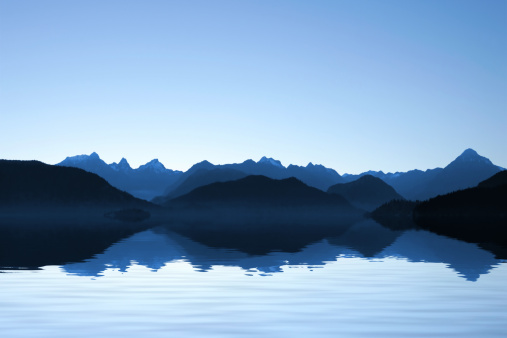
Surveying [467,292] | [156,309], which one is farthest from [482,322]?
[156,309]

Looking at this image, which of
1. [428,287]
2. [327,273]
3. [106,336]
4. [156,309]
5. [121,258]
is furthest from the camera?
[121,258]

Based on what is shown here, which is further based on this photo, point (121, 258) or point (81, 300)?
point (121, 258)

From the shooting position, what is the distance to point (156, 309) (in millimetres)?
35250

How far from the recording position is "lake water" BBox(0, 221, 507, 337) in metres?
30.0

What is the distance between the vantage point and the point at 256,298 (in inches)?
1569

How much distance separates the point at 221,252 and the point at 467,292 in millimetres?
43482

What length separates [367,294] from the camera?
4253cm

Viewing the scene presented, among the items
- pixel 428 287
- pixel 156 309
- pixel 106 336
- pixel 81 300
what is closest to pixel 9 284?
pixel 81 300

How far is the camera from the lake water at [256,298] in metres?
30.0

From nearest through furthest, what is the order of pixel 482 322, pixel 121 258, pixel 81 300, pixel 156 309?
pixel 482 322, pixel 156 309, pixel 81 300, pixel 121 258

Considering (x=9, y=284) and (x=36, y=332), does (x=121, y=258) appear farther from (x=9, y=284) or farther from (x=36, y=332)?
(x=36, y=332)

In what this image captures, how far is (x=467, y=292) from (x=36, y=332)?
28.3 m

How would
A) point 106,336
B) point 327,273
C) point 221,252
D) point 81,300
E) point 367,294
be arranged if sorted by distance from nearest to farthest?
1. point 106,336
2. point 81,300
3. point 367,294
4. point 327,273
5. point 221,252

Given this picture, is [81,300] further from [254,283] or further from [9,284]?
[254,283]
